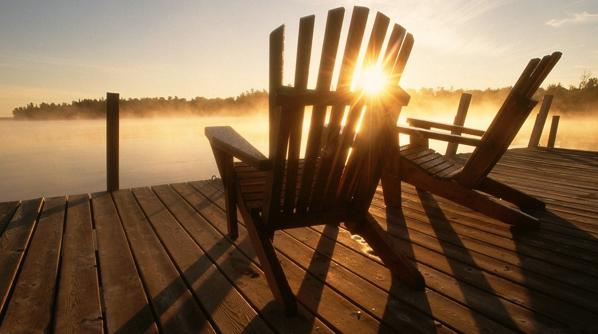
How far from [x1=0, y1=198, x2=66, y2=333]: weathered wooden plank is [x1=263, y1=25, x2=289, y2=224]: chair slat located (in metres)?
1.09

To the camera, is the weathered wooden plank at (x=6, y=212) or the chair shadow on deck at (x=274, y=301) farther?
the weathered wooden plank at (x=6, y=212)

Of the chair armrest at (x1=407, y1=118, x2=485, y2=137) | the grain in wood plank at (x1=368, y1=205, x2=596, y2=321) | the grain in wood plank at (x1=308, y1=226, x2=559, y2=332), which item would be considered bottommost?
the grain in wood plank at (x1=308, y1=226, x2=559, y2=332)

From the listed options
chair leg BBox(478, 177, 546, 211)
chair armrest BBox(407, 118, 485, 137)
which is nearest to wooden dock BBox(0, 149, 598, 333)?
chair leg BBox(478, 177, 546, 211)

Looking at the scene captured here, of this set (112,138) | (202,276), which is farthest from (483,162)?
(112,138)

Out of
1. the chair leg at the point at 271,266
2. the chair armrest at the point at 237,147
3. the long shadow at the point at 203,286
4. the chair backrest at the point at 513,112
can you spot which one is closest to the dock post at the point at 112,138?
the long shadow at the point at 203,286

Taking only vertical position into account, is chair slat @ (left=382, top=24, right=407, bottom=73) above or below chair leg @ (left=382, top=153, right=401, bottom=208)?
above

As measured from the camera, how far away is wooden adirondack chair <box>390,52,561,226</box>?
2.25m

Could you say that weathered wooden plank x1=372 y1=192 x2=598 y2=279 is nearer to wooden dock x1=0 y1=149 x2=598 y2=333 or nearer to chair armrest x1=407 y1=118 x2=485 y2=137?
wooden dock x1=0 y1=149 x2=598 y2=333

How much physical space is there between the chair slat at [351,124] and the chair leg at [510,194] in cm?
192

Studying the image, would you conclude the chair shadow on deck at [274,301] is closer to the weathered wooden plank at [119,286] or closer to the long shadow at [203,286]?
the long shadow at [203,286]

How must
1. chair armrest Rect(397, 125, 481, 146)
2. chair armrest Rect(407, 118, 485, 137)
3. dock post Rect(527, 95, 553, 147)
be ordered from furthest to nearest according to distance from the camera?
dock post Rect(527, 95, 553, 147) → chair armrest Rect(407, 118, 485, 137) → chair armrest Rect(397, 125, 481, 146)

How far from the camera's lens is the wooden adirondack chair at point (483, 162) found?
7.38ft

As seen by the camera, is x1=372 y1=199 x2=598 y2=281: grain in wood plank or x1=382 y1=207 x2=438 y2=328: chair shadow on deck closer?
x1=382 y1=207 x2=438 y2=328: chair shadow on deck

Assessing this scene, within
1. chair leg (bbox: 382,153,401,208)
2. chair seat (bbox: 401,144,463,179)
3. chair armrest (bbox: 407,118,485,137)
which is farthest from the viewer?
chair armrest (bbox: 407,118,485,137)
